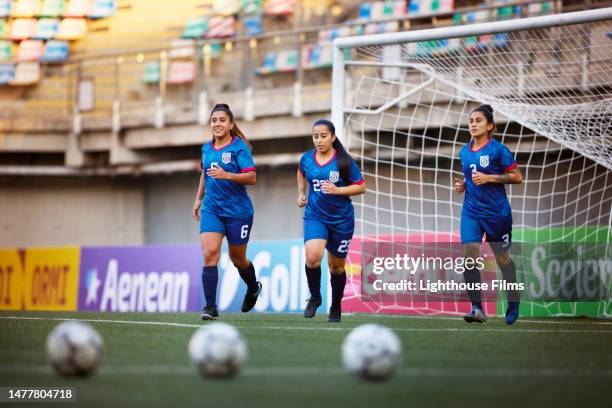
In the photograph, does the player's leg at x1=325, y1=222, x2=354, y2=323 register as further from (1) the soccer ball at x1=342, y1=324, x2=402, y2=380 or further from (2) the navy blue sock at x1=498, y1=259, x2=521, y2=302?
(1) the soccer ball at x1=342, y1=324, x2=402, y2=380

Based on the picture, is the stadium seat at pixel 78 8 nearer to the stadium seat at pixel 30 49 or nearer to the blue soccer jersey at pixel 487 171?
the stadium seat at pixel 30 49

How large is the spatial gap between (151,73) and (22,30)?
4.58 metres

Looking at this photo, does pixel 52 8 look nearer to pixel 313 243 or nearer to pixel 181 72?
pixel 181 72

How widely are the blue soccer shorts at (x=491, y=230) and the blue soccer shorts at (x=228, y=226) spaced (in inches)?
73.2

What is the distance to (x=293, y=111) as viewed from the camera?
18703 millimetres

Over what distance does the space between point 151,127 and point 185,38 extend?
2041 millimetres

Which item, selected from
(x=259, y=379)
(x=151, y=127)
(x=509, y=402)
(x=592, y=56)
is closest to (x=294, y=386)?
(x=259, y=379)

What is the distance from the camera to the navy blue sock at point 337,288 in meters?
9.48

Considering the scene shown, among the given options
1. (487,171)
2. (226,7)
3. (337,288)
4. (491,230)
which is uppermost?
(226,7)

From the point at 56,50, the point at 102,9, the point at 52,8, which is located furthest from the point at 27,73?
the point at 102,9

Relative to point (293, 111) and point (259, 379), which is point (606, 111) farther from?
point (293, 111)

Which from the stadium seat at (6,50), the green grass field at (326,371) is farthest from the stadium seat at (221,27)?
the green grass field at (326,371)

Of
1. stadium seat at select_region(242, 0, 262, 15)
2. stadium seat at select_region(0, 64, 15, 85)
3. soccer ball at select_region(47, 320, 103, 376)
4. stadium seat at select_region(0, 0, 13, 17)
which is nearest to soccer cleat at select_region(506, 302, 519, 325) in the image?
soccer ball at select_region(47, 320, 103, 376)

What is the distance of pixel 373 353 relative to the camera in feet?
14.9
